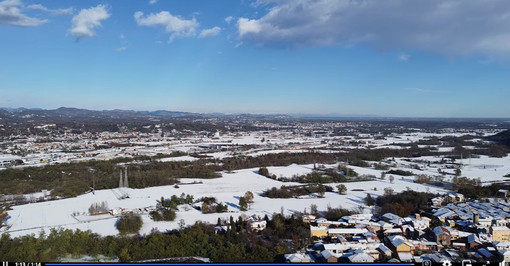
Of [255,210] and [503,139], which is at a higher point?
[503,139]

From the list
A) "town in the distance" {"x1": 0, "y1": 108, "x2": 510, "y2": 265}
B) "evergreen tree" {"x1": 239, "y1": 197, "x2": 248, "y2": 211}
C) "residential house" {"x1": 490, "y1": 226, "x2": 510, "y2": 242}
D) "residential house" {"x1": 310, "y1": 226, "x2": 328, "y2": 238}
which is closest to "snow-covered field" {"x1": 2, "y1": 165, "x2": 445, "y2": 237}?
"town in the distance" {"x1": 0, "y1": 108, "x2": 510, "y2": 265}

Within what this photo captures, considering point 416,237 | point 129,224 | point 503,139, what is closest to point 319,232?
point 416,237

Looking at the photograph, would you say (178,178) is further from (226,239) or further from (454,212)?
(454,212)

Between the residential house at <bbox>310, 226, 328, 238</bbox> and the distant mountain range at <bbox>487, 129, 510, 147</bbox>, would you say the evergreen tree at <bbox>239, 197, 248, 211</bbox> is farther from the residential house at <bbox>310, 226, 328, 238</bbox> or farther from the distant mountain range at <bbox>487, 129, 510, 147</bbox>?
the distant mountain range at <bbox>487, 129, 510, 147</bbox>

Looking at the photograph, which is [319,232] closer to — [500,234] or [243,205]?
[243,205]

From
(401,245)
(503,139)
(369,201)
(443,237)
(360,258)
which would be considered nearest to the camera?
(360,258)

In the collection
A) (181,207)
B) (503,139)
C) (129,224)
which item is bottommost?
(181,207)

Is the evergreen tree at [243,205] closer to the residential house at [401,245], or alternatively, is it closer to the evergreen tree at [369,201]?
the evergreen tree at [369,201]

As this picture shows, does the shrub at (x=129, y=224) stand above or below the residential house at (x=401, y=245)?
below

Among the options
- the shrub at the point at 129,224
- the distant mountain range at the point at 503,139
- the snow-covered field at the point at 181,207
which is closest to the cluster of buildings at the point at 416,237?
the snow-covered field at the point at 181,207
